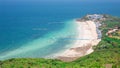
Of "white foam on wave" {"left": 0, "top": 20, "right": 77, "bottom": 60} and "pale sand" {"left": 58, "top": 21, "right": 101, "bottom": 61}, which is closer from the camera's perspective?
"pale sand" {"left": 58, "top": 21, "right": 101, "bottom": 61}

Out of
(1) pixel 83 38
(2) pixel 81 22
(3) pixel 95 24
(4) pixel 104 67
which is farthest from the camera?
(2) pixel 81 22

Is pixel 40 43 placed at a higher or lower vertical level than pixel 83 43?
higher

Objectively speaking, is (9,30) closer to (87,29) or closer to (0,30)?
(0,30)

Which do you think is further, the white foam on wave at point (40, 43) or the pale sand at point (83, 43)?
the white foam on wave at point (40, 43)

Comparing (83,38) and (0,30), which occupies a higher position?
(0,30)

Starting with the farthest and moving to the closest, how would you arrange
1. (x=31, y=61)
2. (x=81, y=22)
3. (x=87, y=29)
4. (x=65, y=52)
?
(x=81, y=22), (x=87, y=29), (x=65, y=52), (x=31, y=61)

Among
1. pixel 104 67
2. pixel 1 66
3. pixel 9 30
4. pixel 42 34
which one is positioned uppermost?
pixel 9 30

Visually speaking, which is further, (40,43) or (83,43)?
(40,43)

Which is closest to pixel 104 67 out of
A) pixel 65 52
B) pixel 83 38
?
pixel 65 52
